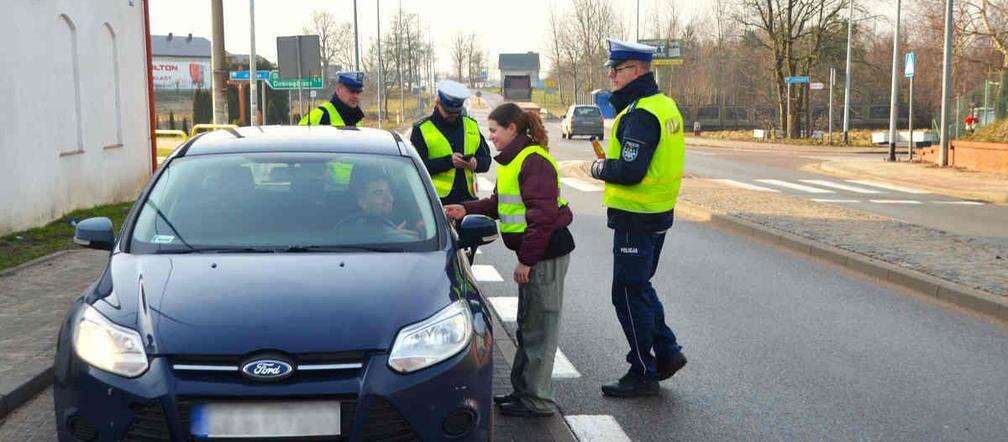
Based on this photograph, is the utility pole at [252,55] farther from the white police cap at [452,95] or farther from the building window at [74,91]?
the white police cap at [452,95]

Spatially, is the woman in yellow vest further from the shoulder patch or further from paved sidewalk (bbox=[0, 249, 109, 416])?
paved sidewalk (bbox=[0, 249, 109, 416])

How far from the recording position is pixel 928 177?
24.7 m

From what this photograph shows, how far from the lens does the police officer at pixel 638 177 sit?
573 centimetres

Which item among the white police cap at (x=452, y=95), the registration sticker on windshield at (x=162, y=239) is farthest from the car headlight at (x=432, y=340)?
the white police cap at (x=452, y=95)

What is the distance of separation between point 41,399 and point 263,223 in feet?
6.14

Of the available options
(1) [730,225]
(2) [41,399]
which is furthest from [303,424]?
(1) [730,225]

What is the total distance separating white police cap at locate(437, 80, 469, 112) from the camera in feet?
23.2

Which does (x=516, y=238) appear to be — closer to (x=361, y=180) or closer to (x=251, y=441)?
(x=361, y=180)

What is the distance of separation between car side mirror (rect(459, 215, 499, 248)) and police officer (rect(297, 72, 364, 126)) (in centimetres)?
409

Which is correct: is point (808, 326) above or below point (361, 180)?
below

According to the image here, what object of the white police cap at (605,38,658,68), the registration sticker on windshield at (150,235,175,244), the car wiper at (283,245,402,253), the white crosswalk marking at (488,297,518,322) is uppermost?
the white police cap at (605,38,658,68)

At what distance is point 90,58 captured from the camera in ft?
52.0

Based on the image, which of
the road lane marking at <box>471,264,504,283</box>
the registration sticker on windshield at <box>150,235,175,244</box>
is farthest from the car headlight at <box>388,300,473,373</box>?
the road lane marking at <box>471,264,504,283</box>

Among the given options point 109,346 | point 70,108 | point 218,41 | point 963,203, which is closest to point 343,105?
point 109,346
